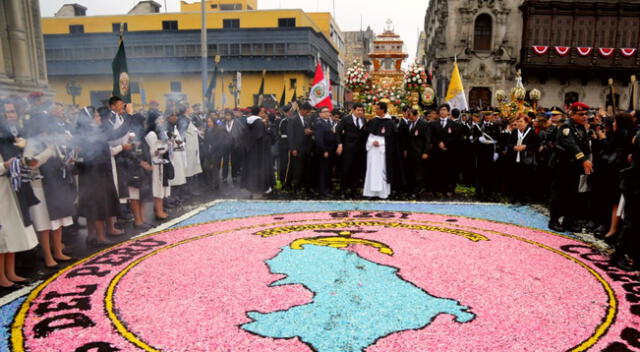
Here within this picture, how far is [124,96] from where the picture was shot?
7.43m

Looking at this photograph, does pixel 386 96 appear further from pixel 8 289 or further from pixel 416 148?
pixel 8 289

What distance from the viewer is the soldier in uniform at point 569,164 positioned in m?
7.44

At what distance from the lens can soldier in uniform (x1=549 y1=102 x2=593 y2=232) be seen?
7.44 meters

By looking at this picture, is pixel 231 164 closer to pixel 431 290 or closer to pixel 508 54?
pixel 431 290

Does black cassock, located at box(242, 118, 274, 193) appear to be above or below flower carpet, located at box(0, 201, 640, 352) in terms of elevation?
above

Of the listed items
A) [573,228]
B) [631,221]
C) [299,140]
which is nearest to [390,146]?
[299,140]

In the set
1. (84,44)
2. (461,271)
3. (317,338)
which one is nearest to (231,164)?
(461,271)

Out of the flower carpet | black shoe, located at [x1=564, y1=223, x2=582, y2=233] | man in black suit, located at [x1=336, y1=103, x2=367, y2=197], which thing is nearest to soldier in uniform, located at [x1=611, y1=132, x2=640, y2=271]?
the flower carpet

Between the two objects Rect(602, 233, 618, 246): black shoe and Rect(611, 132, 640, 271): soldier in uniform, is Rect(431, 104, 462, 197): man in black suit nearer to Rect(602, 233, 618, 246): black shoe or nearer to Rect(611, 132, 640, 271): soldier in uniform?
Rect(602, 233, 618, 246): black shoe

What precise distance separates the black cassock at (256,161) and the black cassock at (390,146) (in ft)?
8.34

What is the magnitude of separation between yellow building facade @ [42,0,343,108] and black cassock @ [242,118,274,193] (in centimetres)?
3354

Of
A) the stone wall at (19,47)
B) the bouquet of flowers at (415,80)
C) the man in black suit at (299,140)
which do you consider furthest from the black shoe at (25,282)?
the stone wall at (19,47)

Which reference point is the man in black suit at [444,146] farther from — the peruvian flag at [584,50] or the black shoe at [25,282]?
the peruvian flag at [584,50]

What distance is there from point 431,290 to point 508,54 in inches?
1180
